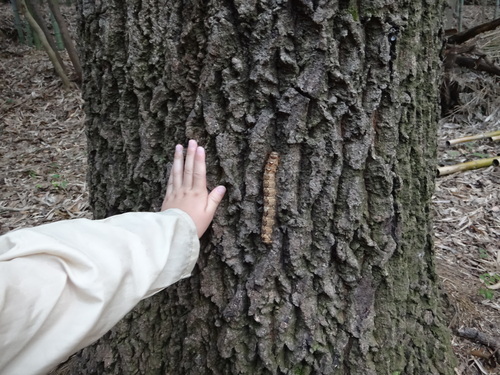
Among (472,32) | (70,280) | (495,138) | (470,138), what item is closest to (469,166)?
(470,138)

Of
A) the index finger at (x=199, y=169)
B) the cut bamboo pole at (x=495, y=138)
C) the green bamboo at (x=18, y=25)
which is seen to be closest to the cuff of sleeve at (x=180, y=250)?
the index finger at (x=199, y=169)

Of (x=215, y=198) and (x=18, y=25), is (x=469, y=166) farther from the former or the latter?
(x=18, y=25)

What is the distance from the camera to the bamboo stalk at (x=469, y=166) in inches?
163

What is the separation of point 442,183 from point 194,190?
3293mm

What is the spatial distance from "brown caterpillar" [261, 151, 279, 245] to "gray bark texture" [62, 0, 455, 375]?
2 centimetres

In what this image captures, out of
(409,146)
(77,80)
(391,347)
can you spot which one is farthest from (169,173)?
(77,80)

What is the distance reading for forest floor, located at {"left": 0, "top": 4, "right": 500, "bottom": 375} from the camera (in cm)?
240

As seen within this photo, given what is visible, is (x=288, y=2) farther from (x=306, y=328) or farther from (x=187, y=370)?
(x=187, y=370)

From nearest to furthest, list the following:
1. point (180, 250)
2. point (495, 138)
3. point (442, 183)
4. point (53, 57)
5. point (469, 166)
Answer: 1. point (180, 250)
2. point (442, 183)
3. point (469, 166)
4. point (495, 138)
5. point (53, 57)

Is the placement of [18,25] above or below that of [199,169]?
A: above

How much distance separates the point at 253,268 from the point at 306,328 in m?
0.30

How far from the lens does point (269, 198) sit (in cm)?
146

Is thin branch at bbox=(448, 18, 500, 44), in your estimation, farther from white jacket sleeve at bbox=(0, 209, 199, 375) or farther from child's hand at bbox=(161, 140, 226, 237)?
white jacket sleeve at bbox=(0, 209, 199, 375)

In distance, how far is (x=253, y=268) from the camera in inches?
60.0
